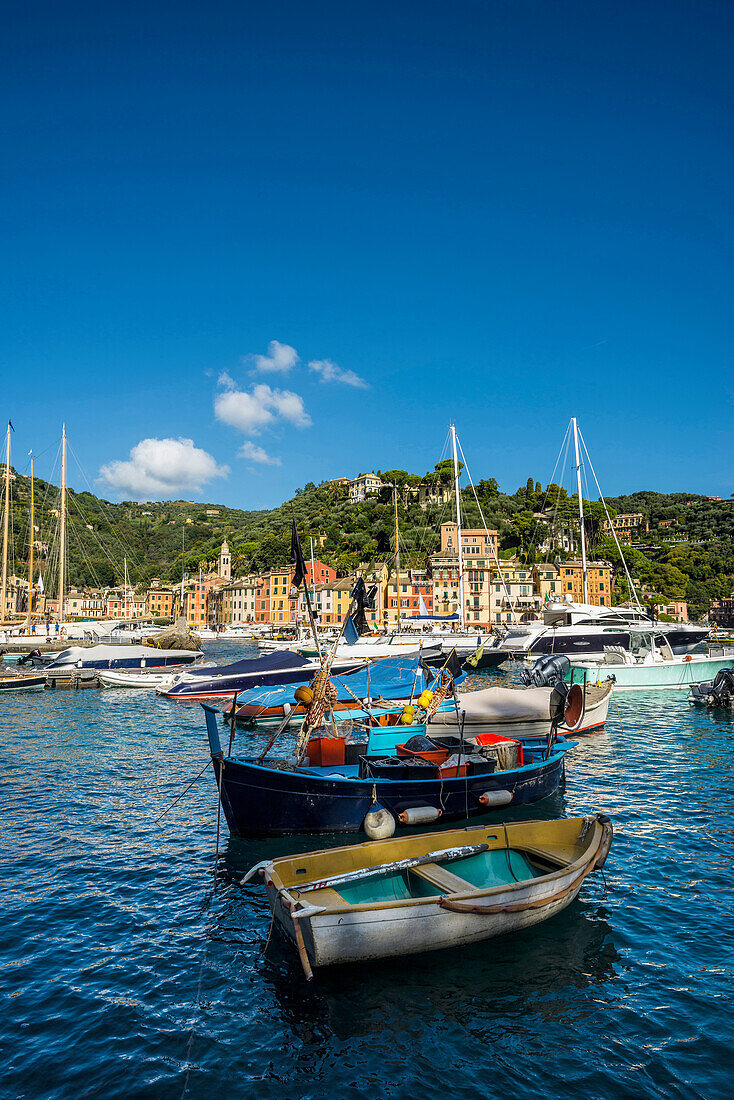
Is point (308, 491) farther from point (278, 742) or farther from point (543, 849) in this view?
point (543, 849)

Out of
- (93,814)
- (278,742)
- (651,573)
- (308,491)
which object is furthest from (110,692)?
(308,491)

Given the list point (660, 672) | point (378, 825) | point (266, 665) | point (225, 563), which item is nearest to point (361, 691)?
point (266, 665)

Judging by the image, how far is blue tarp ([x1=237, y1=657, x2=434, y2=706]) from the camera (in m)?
27.1

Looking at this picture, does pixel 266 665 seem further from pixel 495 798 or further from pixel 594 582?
pixel 594 582

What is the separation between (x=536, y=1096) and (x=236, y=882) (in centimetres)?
683

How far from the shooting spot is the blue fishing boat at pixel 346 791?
13.3 m

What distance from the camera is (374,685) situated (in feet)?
95.5

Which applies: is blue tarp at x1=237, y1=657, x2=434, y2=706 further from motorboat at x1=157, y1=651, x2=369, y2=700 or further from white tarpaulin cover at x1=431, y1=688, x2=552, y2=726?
white tarpaulin cover at x1=431, y1=688, x2=552, y2=726

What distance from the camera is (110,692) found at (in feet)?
134

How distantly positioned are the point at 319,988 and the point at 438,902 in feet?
6.30

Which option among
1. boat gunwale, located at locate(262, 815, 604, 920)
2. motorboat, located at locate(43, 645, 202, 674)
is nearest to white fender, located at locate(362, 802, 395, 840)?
boat gunwale, located at locate(262, 815, 604, 920)

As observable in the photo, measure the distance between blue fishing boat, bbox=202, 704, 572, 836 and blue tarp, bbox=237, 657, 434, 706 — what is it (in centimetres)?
1195

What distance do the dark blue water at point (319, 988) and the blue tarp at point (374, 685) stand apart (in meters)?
11.5

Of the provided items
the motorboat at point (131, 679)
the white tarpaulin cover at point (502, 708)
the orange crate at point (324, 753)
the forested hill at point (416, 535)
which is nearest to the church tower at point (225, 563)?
the forested hill at point (416, 535)
